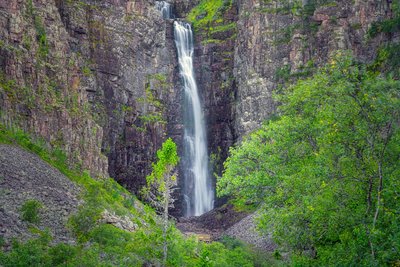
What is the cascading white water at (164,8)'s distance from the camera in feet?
395

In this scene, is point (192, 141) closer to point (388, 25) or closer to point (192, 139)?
point (192, 139)

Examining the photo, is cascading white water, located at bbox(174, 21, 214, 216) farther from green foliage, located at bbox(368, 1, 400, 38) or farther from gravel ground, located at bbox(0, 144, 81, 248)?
gravel ground, located at bbox(0, 144, 81, 248)

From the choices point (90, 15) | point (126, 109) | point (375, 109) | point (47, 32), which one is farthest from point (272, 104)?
point (375, 109)

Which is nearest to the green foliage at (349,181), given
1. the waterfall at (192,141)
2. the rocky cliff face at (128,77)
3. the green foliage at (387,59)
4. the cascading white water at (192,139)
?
the green foliage at (387,59)

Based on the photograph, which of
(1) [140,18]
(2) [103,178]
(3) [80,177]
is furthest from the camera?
(1) [140,18]

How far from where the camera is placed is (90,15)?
102m

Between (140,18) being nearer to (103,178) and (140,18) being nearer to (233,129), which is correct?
(233,129)

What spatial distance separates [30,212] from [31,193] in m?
7.53

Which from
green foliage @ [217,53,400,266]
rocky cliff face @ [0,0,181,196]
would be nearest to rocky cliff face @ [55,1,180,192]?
rocky cliff face @ [0,0,181,196]

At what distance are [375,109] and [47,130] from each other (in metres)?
51.4

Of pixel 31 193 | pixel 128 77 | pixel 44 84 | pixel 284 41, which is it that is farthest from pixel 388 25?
pixel 31 193

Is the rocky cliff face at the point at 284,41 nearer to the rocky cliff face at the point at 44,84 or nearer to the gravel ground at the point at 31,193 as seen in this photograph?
the rocky cliff face at the point at 44,84

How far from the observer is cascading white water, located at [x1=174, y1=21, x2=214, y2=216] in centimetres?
10600

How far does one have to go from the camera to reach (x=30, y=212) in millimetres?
39469
